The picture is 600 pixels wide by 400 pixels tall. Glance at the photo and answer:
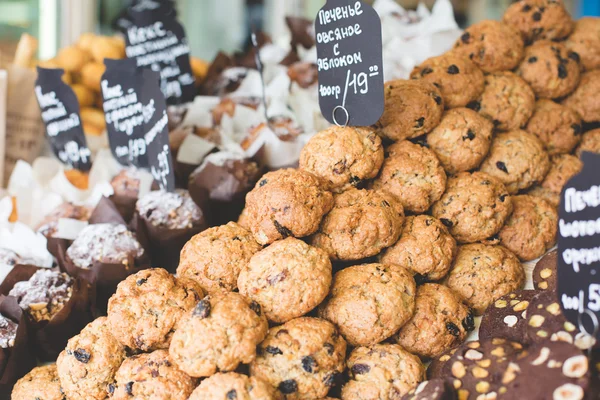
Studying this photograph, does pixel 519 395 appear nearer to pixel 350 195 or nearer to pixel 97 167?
pixel 350 195

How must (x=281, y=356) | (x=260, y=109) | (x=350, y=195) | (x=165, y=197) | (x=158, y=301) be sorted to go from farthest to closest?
1. (x=260, y=109)
2. (x=165, y=197)
3. (x=350, y=195)
4. (x=158, y=301)
5. (x=281, y=356)

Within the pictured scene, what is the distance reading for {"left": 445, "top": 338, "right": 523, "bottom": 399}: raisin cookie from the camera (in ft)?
4.10

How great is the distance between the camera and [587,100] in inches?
87.9

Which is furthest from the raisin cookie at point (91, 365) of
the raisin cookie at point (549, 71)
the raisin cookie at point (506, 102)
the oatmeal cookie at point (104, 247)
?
the raisin cookie at point (549, 71)

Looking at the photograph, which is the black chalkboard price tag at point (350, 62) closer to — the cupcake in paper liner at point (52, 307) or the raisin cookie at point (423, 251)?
the raisin cookie at point (423, 251)

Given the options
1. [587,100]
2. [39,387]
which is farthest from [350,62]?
[39,387]

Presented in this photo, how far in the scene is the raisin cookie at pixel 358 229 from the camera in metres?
1.54

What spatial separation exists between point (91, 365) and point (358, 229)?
2.39 ft

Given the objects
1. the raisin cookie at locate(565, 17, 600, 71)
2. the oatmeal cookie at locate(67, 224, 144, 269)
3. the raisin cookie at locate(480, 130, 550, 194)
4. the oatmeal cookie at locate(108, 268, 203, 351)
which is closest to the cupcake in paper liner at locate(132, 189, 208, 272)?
→ the oatmeal cookie at locate(67, 224, 144, 269)

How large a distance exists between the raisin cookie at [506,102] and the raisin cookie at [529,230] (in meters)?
0.29

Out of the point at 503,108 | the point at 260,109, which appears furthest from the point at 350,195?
the point at 260,109

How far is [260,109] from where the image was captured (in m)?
Result: 2.85

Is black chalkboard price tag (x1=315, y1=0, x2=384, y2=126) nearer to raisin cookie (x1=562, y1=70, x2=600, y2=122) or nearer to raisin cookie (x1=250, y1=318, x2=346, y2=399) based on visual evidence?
raisin cookie (x1=250, y1=318, x2=346, y2=399)

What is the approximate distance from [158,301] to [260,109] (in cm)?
155
